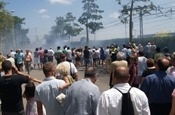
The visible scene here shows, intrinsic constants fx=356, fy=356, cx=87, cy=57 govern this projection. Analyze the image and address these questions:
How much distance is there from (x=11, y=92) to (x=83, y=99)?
5.32 feet

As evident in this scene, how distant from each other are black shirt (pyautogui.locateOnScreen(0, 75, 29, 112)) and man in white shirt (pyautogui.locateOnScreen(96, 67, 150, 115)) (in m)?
2.12

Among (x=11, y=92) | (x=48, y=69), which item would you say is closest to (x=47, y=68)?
(x=48, y=69)

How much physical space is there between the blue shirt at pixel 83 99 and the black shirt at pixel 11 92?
129 cm

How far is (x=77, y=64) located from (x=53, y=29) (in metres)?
83.9

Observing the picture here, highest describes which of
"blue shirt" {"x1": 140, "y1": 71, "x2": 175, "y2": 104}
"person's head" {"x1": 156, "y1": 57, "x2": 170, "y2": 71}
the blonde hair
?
"person's head" {"x1": 156, "y1": 57, "x2": 170, "y2": 71}

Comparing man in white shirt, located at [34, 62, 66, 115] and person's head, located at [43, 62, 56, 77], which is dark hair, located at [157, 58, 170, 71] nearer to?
man in white shirt, located at [34, 62, 66, 115]

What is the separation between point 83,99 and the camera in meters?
5.07

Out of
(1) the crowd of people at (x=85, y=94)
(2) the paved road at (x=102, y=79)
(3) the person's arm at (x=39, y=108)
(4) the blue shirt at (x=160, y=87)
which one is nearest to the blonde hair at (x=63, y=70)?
(1) the crowd of people at (x=85, y=94)

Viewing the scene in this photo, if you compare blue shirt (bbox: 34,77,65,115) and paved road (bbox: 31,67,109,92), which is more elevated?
blue shirt (bbox: 34,77,65,115)

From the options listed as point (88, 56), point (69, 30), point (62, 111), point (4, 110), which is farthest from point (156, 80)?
point (69, 30)

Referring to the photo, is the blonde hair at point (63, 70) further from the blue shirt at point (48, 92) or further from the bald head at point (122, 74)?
the bald head at point (122, 74)

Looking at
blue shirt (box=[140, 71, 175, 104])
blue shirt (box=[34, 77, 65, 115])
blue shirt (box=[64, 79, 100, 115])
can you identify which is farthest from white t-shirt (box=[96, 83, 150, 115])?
blue shirt (box=[140, 71, 175, 104])

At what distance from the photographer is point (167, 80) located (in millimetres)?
6141

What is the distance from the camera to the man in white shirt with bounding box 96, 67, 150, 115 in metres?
4.36
